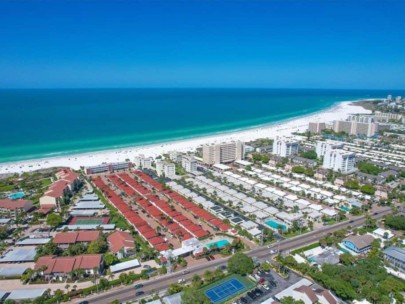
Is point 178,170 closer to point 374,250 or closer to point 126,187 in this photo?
point 126,187

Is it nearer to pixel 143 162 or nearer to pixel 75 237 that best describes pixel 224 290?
pixel 75 237

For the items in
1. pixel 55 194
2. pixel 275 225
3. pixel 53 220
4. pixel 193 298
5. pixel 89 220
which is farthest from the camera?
pixel 55 194

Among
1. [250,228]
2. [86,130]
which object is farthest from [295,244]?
[86,130]

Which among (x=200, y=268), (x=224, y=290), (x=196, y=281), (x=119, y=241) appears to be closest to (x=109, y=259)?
(x=119, y=241)

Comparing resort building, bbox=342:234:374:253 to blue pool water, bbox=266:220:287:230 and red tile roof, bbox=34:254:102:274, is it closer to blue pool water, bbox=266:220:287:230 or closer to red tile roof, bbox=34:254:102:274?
blue pool water, bbox=266:220:287:230

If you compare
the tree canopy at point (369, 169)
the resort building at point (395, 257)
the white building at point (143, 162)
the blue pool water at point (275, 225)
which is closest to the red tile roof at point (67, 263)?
the blue pool water at point (275, 225)

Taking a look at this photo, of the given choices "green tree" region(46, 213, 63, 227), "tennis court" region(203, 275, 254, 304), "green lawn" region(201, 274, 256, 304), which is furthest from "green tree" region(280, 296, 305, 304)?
"green tree" region(46, 213, 63, 227)

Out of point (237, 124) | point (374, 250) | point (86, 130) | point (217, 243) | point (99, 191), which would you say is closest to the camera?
point (374, 250)
